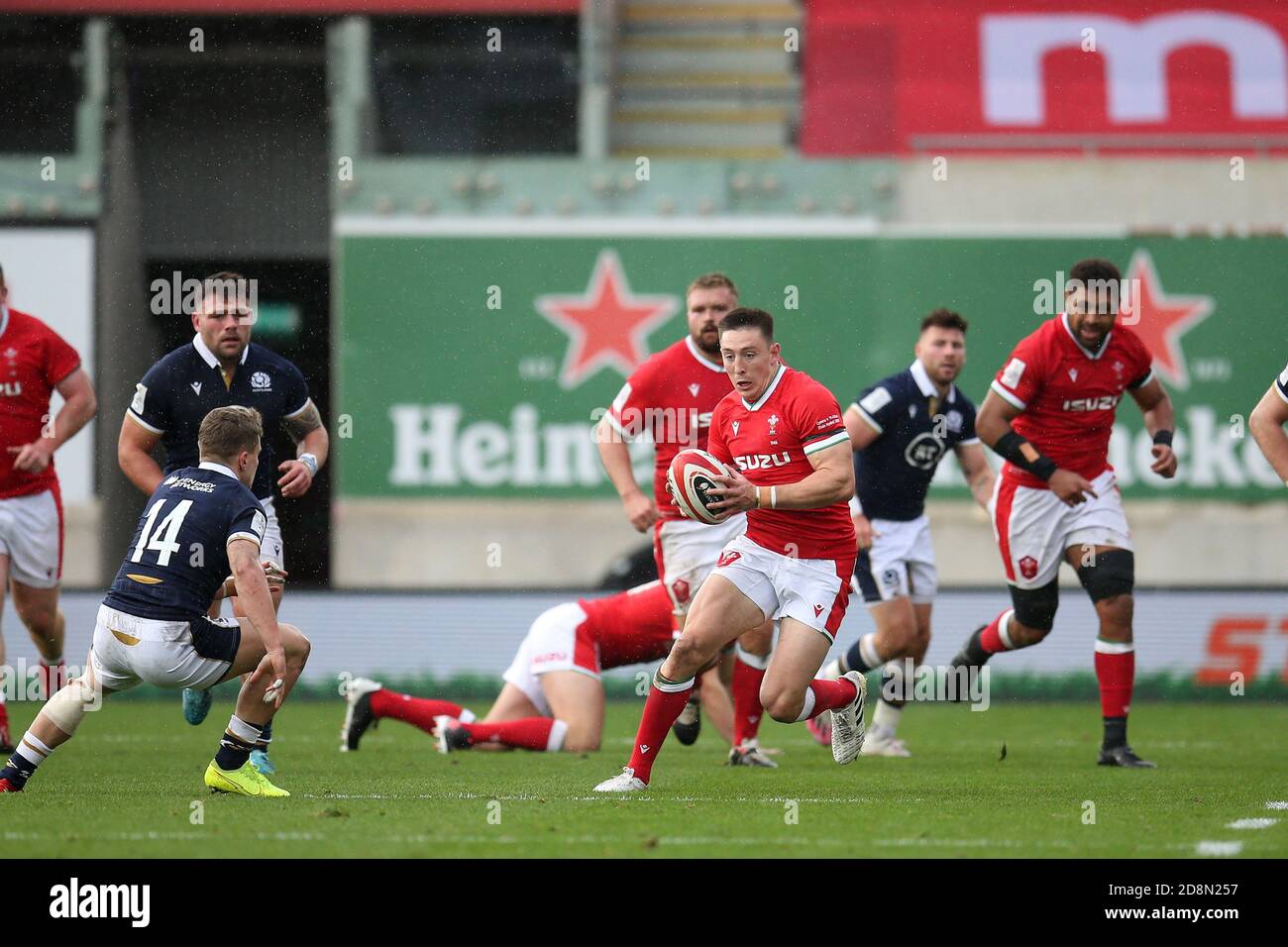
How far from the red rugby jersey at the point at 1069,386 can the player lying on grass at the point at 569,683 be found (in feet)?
7.08

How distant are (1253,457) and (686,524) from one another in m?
9.05

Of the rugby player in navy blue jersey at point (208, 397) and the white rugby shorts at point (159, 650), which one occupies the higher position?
the rugby player in navy blue jersey at point (208, 397)

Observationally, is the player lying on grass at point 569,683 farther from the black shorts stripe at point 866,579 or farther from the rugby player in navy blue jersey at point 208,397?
the rugby player in navy blue jersey at point 208,397

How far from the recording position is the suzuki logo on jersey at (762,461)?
735 centimetres

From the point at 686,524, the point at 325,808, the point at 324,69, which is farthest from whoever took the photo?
the point at 324,69

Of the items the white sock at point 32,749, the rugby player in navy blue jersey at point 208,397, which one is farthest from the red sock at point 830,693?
the white sock at point 32,749

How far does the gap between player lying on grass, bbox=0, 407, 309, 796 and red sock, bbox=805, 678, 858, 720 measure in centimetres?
228

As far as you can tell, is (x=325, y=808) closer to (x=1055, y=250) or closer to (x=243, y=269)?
(x=1055, y=250)

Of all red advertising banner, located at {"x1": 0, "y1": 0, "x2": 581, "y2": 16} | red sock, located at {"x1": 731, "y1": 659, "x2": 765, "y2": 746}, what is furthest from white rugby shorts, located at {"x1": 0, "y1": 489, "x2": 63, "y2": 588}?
red advertising banner, located at {"x1": 0, "y1": 0, "x2": 581, "y2": 16}

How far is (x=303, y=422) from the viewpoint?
28.5 ft

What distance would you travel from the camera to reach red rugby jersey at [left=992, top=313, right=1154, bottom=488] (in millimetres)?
9078

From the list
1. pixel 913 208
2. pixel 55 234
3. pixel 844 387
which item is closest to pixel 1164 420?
pixel 844 387

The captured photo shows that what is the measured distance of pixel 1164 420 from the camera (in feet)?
30.7

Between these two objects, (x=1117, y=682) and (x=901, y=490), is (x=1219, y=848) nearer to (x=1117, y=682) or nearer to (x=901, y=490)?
(x=1117, y=682)
